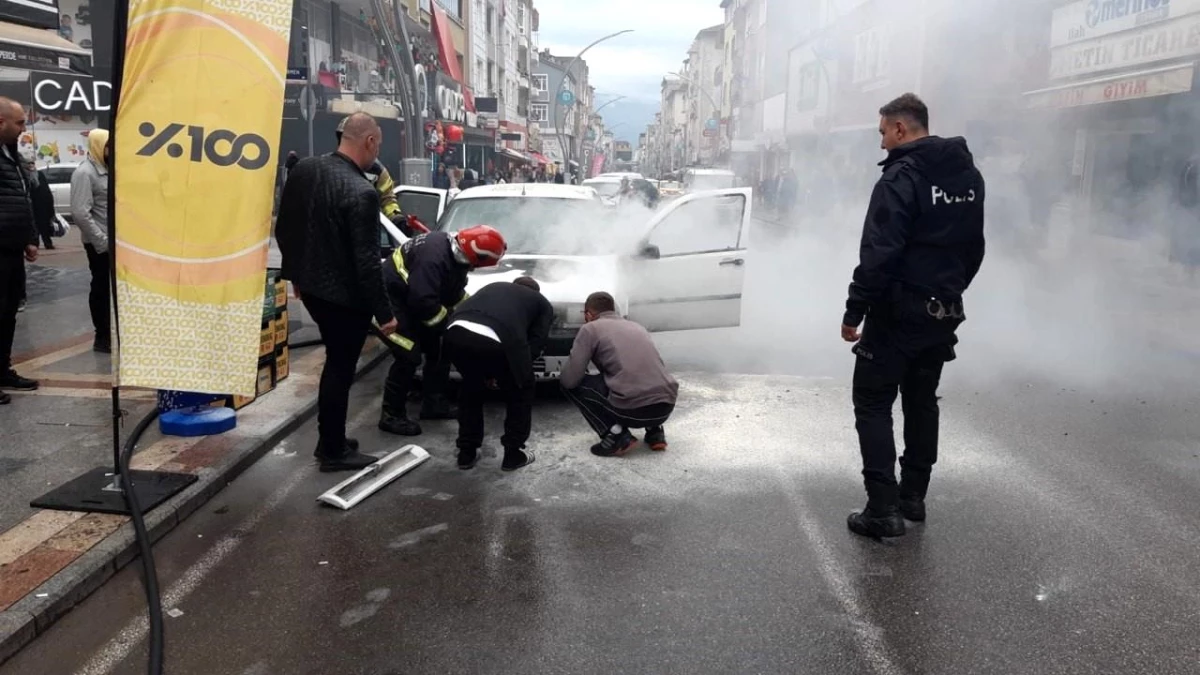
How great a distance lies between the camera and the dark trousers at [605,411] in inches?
198

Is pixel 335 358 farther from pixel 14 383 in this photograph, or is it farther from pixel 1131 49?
pixel 1131 49

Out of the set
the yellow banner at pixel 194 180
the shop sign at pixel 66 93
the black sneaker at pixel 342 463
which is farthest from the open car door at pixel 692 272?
the shop sign at pixel 66 93

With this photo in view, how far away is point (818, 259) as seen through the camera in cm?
1562

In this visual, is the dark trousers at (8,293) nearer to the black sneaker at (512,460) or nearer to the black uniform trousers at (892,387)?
the black sneaker at (512,460)

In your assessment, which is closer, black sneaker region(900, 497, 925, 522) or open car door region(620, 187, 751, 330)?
black sneaker region(900, 497, 925, 522)

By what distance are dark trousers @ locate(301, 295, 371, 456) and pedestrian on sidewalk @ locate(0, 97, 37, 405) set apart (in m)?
2.34

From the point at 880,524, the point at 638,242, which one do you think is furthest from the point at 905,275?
the point at 638,242

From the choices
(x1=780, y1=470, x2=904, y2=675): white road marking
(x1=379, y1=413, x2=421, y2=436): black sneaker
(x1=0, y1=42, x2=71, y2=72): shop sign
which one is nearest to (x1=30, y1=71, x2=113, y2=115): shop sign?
(x1=0, y1=42, x2=71, y2=72): shop sign

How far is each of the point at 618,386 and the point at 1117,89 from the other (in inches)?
437

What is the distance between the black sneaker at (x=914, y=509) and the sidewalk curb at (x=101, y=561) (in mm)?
3192

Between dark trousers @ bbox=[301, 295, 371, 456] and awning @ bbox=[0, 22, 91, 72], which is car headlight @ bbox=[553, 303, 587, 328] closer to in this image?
dark trousers @ bbox=[301, 295, 371, 456]

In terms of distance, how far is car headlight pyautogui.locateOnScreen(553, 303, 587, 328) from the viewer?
6.04 metres

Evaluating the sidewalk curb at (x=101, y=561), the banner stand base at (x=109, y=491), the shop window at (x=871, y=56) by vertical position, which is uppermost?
the shop window at (x=871, y=56)

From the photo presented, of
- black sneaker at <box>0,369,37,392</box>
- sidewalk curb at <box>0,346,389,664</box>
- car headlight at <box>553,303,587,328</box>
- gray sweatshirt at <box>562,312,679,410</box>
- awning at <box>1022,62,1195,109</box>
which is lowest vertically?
sidewalk curb at <box>0,346,389,664</box>
